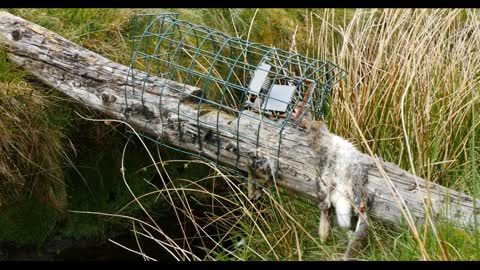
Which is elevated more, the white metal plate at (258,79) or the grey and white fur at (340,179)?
the white metal plate at (258,79)

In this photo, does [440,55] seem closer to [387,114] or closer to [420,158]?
[387,114]

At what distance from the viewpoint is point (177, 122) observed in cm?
350

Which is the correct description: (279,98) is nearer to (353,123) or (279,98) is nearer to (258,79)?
(258,79)

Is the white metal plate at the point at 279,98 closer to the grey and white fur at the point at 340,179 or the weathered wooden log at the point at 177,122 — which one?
the weathered wooden log at the point at 177,122

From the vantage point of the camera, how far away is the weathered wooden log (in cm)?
296

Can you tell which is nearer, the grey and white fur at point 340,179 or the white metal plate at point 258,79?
the grey and white fur at point 340,179

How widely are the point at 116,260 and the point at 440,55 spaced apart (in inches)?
90.1

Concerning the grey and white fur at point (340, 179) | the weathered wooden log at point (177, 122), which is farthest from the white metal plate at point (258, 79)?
the grey and white fur at point (340, 179)

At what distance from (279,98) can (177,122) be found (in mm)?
520

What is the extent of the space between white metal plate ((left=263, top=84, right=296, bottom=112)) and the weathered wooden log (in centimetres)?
13

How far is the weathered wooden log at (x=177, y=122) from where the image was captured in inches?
117

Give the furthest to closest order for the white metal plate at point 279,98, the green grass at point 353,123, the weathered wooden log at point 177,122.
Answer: the green grass at point 353,123 < the white metal plate at point 279,98 < the weathered wooden log at point 177,122

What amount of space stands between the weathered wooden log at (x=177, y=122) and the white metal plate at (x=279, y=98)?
0.13 meters

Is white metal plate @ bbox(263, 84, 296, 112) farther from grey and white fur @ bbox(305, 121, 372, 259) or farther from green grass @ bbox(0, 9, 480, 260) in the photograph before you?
green grass @ bbox(0, 9, 480, 260)
